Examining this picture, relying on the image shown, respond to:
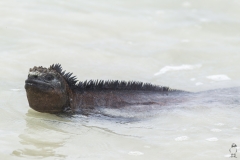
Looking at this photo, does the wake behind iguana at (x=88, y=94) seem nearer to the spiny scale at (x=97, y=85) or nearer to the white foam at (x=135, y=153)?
the spiny scale at (x=97, y=85)

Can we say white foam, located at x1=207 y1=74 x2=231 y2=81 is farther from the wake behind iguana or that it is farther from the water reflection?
the water reflection

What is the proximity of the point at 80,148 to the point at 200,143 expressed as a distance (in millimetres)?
1185

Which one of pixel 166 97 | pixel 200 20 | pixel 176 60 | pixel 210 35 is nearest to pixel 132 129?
pixel 166 97

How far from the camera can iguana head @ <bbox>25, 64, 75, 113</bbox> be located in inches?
259

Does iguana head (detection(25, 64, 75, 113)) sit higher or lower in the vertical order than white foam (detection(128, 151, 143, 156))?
higher

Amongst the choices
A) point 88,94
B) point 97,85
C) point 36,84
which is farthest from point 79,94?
point 36,84

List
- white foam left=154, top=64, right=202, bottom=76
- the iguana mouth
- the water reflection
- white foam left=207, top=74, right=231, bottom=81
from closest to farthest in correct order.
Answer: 1. the water reflection
2. the iguana mouth
3. white foam left=207, top=74, right=231, bottom=81
4. white foam left=154, top=64, right=202, bottom=76

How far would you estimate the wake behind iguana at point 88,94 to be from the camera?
6.68m

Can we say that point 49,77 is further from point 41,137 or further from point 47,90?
point 41,137

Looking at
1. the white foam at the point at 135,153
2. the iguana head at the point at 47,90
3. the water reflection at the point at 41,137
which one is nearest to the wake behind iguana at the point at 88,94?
the iguana head at the point at 47,90

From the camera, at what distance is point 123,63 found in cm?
966

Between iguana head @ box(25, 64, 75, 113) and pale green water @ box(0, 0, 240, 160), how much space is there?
0.20 m

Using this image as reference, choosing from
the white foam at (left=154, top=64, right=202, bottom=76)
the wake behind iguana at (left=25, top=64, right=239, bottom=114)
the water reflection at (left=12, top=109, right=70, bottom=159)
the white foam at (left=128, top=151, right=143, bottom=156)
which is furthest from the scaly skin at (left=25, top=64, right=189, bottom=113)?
the white foam at (left=154, top=64, right=202, bottom=76)

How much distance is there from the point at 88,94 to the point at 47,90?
0.65 m
